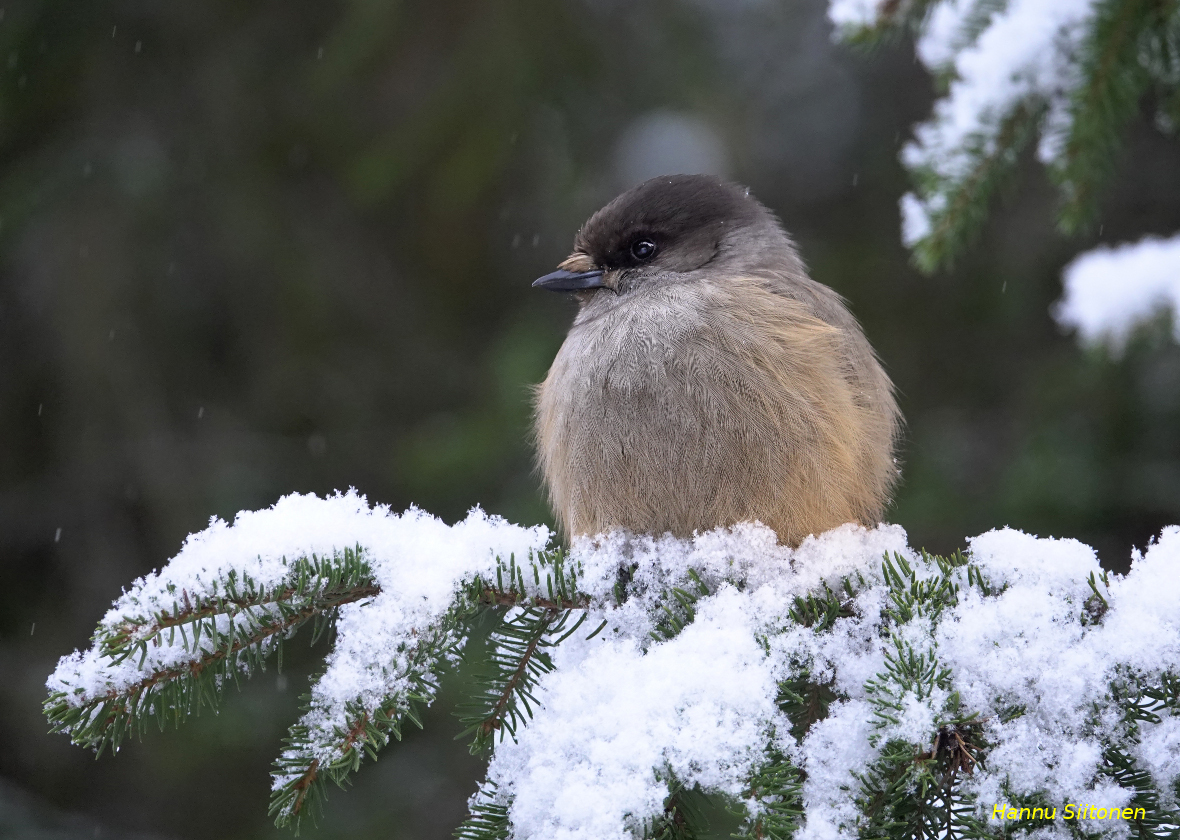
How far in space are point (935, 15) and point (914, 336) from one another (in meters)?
2.92

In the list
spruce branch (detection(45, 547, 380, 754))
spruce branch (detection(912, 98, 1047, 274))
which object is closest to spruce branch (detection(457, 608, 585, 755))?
spruce branch (detection(45, 547, 380, 754))

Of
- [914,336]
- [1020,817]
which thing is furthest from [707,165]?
[1020,817]

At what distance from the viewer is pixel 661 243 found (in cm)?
352

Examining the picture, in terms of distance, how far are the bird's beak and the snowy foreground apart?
4.72 feet

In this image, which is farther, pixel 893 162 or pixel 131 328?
pixel 893 162

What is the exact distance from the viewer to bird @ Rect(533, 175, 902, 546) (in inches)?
108

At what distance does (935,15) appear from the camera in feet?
9.43

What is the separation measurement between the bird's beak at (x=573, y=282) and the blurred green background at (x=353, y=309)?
1234 millimetres

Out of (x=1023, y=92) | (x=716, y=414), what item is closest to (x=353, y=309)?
(x=716, y=414)

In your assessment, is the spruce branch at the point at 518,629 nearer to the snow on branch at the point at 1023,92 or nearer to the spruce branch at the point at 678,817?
the spruce branch at the point at 678,817

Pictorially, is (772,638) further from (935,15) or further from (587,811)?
(935,15)

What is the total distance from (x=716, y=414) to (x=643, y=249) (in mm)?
961

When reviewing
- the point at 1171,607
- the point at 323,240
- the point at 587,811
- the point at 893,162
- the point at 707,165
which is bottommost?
the point at 587,811

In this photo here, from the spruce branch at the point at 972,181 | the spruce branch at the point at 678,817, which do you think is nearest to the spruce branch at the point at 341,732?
the spruce branch at the point at 678,817
